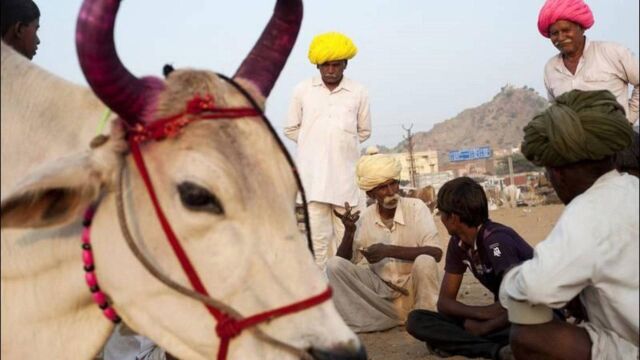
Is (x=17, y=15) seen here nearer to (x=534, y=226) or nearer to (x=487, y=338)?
(x=487, y=338)

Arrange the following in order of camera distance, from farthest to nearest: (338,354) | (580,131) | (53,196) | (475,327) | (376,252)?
(376,252) → (475,327) → (580,131) → (53,196) → (338,354)

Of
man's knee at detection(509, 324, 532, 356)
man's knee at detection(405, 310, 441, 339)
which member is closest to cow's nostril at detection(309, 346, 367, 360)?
man's knee at detection(509, 324, 532, 356)

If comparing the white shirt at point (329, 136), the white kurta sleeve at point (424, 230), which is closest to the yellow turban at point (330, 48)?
the white shirt at point (329, 136)

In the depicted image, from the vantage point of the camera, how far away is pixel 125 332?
4.64 m

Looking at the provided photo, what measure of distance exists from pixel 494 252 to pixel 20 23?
10.7 feet

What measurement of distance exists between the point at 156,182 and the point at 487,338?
3.38 m

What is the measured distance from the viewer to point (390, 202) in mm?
Answer: 7027

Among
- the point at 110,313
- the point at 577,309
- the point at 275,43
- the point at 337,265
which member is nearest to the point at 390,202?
the point at 337,265

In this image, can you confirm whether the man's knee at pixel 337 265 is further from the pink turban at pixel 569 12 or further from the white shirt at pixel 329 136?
the pink turban at pixel 569 12

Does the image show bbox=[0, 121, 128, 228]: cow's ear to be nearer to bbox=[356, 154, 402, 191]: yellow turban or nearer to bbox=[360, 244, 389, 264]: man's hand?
bbox=[360, 244, 389, 264]: man's hand

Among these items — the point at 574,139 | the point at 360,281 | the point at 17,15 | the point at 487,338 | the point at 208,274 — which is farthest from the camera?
the point at 360,281

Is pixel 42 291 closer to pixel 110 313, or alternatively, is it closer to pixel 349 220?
pixel 110 313

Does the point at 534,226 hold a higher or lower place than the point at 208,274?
lower

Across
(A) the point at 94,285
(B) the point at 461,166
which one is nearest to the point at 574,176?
(A) the point at 94,285
